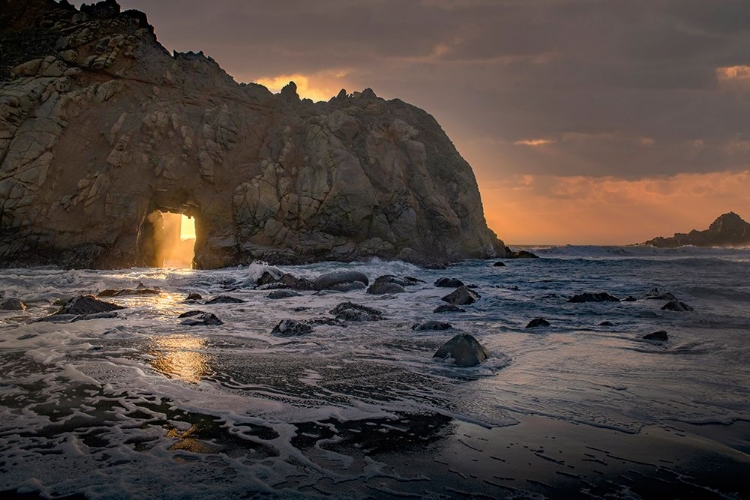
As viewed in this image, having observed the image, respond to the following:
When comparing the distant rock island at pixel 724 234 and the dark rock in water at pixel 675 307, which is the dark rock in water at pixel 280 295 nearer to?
the dark rock in water at pixel 675 307

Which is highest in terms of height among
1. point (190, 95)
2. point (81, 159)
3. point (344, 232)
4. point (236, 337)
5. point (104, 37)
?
point (104, 37)

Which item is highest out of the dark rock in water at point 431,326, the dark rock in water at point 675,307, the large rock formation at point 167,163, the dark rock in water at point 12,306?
the large rock formation at point 167,163

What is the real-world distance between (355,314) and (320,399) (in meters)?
6.16

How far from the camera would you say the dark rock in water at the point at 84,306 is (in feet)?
34.7

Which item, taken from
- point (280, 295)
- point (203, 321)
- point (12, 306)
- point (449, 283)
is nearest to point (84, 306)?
point (12, 306)

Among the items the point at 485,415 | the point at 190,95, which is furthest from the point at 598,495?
the point at 190,95

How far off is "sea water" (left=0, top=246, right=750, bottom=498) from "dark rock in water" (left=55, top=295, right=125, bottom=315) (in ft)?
2.26

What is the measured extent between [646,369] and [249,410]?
5.39 metres

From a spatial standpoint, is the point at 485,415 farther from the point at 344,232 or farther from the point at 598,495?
the point at 344,232

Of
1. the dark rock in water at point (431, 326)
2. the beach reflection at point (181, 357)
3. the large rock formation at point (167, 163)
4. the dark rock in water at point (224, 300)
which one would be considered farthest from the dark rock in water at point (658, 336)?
the large rock formation at point (167, 163)

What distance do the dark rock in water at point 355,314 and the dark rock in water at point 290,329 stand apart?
1.83 metres

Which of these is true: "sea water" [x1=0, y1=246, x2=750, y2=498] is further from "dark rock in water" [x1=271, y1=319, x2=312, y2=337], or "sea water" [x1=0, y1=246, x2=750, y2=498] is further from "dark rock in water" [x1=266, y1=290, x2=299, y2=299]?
"dark rock in water" [x1=266, y1=290, x2=299, y2=299]

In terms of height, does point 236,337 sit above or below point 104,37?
below

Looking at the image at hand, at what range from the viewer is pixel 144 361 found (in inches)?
247
